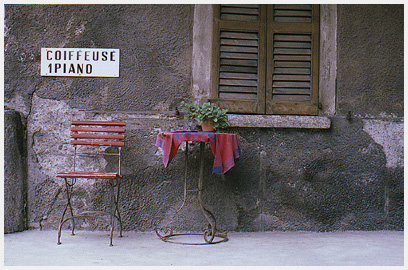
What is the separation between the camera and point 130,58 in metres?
4.67

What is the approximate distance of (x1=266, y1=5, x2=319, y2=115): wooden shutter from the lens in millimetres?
4719

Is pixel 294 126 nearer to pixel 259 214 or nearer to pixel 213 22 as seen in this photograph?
pixel 259 214

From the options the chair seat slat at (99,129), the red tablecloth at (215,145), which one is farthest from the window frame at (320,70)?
the chair seat slat at (99,129)

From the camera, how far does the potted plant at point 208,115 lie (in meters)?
4.13

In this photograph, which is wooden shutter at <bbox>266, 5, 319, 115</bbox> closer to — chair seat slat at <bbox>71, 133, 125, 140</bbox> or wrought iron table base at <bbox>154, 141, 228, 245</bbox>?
wrought iron table base at <bbox>154, 141, 228, 245</bbox>

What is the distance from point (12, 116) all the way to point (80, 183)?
920 mm

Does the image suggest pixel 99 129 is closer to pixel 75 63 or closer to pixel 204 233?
pixel 75 63

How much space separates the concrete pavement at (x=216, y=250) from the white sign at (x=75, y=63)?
1.59 m

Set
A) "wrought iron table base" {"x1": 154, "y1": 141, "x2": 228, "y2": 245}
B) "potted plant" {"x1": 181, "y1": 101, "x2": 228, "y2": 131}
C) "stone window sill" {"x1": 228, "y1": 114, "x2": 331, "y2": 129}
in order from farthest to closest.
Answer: "stone window sill" {"x1": 228, "y1": 114, "x2": 331, "y2": 129}, "potted plant" {"x1": 181, "y1": 101, "x2": 228, "y2": 131}, "wrought iron table base" {"x1": 154, "y1": 141, "x2": 228, "y2": 245}

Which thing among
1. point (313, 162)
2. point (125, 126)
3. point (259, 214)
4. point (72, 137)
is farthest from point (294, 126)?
point (72, 137)

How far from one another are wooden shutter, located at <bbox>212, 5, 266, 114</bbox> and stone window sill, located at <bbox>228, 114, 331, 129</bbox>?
119 mm

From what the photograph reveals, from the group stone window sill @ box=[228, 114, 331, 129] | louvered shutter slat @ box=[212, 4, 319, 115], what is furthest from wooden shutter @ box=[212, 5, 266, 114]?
stone window sill @ box=[228, 114, 331, 129]

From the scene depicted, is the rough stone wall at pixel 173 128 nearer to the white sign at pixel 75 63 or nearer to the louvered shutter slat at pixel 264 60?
the white sign at pixel 75 63

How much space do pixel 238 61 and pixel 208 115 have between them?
0.88 meters
